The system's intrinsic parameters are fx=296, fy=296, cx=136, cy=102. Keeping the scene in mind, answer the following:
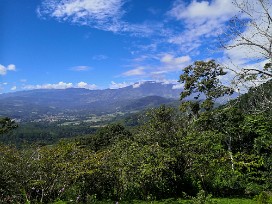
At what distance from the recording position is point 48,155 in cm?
1219

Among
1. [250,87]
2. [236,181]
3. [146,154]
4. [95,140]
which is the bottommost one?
[95,140]

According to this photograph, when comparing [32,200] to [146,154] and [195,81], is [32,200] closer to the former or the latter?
[146,154]

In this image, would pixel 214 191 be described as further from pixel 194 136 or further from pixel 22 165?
pixel 22 165

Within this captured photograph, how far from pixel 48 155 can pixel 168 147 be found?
6565 millimetres

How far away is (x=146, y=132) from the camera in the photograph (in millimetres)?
17594

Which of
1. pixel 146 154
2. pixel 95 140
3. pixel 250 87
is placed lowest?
pixel 95 140

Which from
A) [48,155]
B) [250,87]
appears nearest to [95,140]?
[48,155]

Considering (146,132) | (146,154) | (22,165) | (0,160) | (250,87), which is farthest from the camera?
(146,132)

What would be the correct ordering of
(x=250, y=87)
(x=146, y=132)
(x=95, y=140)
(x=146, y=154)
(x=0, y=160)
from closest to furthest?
1. (x=250, y=87)
2. (x=0, y=160)
3. (x=146, y=154)
4. (x=146, y=132)
5. (x=95, y=140)

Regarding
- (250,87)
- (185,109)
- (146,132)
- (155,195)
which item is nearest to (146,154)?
(155,195)

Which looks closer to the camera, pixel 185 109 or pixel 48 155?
pixel 48 155

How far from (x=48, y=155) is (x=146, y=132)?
6869 mm

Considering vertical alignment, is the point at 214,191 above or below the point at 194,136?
below

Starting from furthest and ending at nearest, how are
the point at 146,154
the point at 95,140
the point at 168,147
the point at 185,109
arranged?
the point at 95,140
the point at 185,109
the point at 168,147
the point at 146,154
